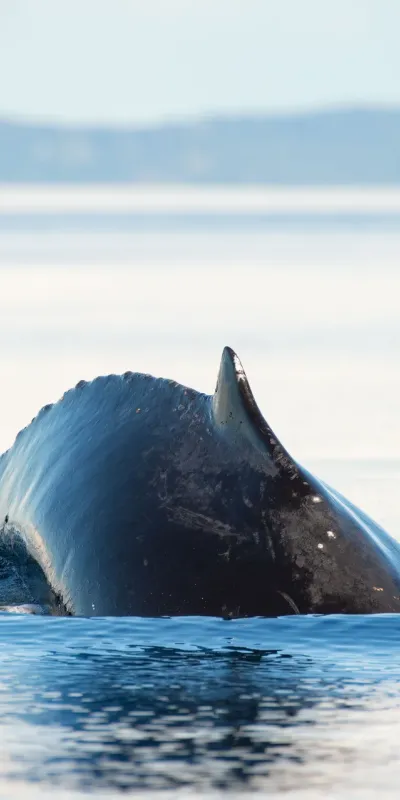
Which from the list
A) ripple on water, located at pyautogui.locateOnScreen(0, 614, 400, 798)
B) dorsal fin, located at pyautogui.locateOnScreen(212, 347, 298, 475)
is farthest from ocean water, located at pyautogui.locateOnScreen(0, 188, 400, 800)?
dorsal fin, located at pyautogui.locateOnScreen(212, 347, 298, 475)

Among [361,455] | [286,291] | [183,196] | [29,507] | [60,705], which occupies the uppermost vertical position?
[183,196]

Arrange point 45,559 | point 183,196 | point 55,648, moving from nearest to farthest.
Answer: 1. point 55,648
2. point 45,559
3. point 183,196

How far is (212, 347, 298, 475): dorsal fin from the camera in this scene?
8.23m

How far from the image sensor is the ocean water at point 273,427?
20.8ft

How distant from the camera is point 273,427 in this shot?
16.0 m

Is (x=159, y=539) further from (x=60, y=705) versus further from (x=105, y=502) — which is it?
(x=60, y=705)

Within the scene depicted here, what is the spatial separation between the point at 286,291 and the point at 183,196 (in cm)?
3727

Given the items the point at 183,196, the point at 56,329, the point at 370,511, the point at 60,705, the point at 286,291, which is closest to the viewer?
the point at 60,705

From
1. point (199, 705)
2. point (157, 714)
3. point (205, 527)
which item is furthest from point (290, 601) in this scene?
point (157, 714)

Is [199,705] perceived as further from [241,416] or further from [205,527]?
[241,416]

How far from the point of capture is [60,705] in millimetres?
6949

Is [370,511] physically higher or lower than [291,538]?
higher

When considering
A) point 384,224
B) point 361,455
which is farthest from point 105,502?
point 384,224

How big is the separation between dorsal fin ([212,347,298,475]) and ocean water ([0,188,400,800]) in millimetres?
787
